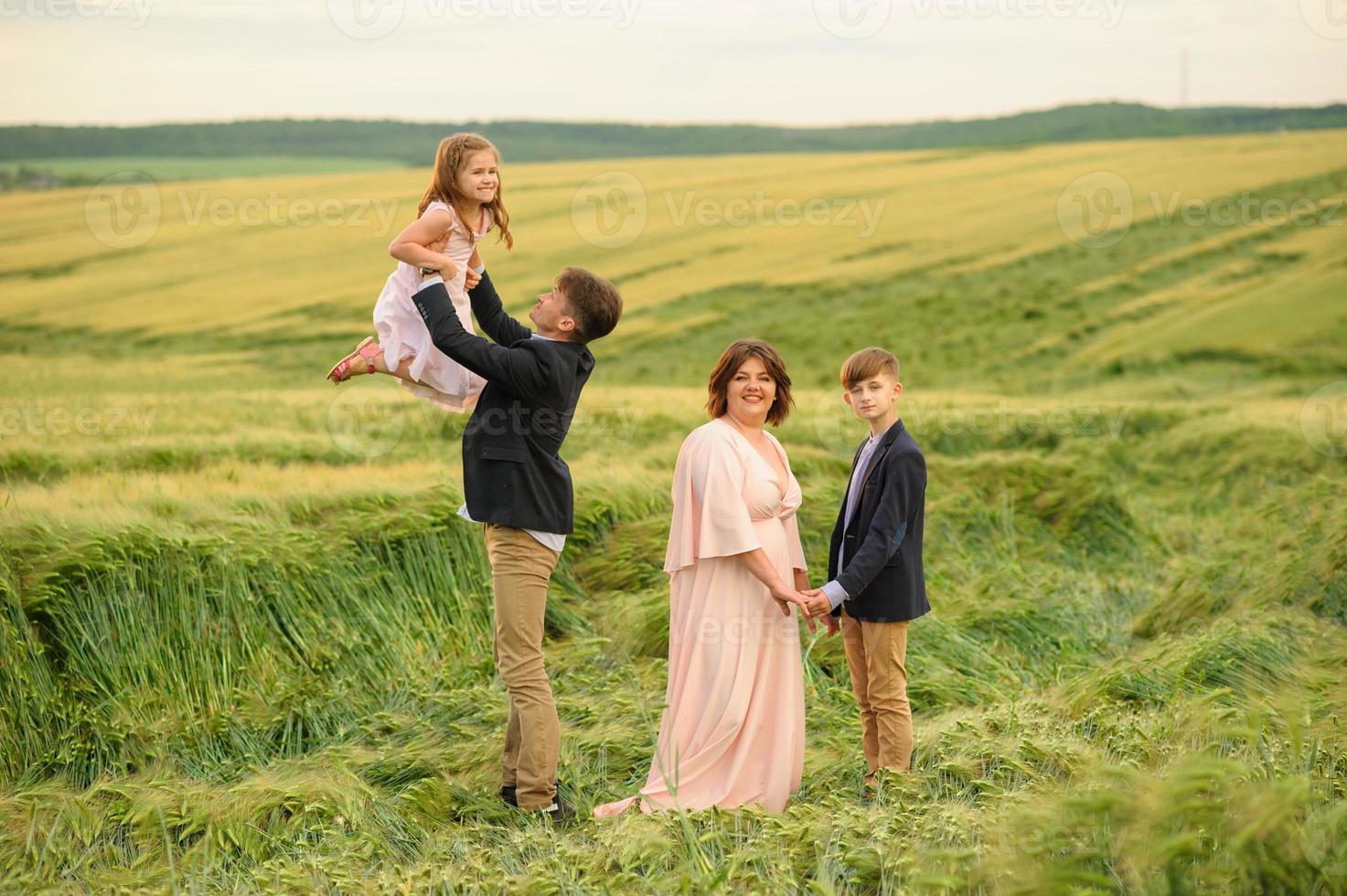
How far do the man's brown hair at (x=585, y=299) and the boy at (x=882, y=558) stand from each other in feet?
3.20

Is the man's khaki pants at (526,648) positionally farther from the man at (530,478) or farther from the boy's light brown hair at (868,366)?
the boy's light brown hair at (868,366)

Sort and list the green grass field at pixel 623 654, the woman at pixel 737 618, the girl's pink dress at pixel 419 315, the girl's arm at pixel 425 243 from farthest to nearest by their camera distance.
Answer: the woman at pixel 737 618, the girl's pink dress at pixel 419 315, the girl's arm at pixel 425 243, the green grass field at pixel 623 654

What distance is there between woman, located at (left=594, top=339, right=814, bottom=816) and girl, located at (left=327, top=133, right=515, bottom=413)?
1.03 meters

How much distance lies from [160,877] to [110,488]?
3.80 m

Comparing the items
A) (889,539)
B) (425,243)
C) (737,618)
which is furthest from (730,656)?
(425,243)

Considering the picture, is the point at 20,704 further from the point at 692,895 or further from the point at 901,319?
the point at 901,319

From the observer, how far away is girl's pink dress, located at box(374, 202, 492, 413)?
4367 mm

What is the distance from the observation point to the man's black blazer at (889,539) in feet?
14.4

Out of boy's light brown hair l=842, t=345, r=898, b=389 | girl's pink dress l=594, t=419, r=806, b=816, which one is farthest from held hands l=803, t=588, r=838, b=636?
boy's light brown hair l=842, t=345, r=898, b=389

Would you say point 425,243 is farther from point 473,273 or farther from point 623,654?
point 623,654

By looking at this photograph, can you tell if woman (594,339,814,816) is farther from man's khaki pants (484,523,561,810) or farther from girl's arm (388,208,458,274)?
girl's arm (388,208,458,274)

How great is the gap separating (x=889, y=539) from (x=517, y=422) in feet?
A: 4.92

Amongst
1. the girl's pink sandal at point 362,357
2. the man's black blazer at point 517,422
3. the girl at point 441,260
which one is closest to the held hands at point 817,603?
the man's black blazer at point 517,422

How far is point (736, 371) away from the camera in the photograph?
4.49 m
